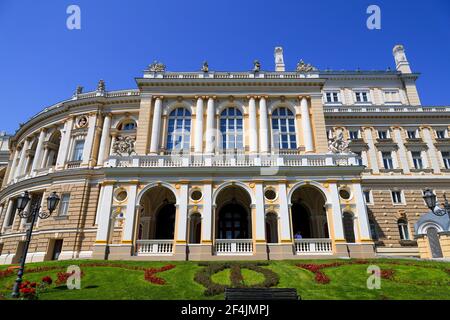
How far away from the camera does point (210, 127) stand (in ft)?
100

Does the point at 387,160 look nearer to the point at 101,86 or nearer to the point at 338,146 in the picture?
the point at 338,146

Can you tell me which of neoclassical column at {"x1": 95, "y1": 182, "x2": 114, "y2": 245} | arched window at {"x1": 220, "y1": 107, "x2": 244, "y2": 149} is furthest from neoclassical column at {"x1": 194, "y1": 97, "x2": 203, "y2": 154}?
neoclassical column at {"x1": 95, "y1": 182, "x2": 114, "y2": 245}

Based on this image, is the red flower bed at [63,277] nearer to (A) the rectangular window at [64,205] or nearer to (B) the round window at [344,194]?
(A) the rectangular window at [64,205]

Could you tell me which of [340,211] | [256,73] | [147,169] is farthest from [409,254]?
[147,169]

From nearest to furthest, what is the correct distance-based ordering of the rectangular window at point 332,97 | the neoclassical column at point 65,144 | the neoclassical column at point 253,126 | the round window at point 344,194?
the round window at point 344,194 → the neoclassical column at point 253,126 → the neoclassical column at point 65,144 → the rectangular window at point 332,97

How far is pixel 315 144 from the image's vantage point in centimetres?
3019

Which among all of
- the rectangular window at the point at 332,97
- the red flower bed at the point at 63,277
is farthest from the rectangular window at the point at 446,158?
the red flower bed at the point at 63,277

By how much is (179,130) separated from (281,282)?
65.7 ft

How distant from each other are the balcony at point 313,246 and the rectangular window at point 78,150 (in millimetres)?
27645

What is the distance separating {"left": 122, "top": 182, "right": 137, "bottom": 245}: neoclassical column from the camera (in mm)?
23109

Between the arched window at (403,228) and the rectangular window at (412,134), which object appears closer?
the arched window at (403,228)

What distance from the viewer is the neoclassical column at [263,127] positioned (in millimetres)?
29594

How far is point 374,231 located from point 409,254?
4108 mm

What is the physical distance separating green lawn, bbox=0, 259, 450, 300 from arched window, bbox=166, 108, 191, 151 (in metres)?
13.6
